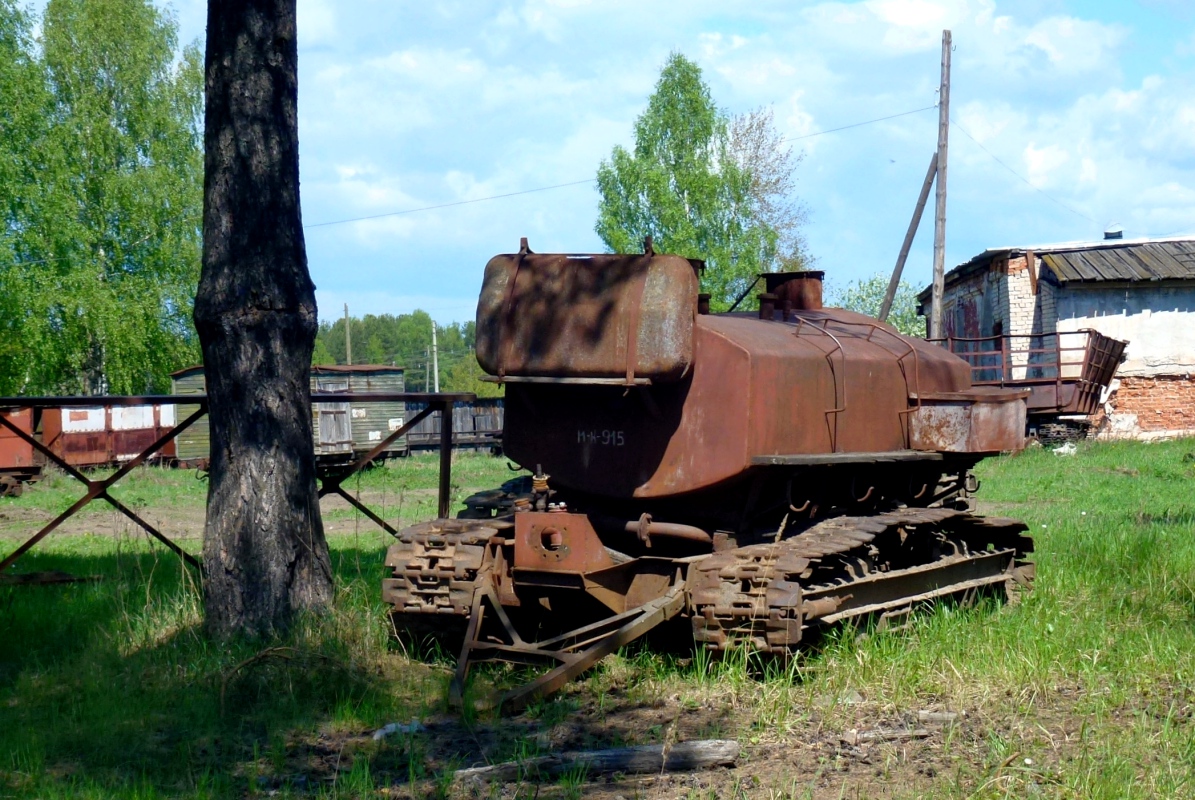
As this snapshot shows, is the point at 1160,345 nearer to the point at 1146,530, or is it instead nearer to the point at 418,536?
the point at 1146,530

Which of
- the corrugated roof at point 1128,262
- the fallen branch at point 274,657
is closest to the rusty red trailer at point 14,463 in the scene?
the fallen branch at point 274,657

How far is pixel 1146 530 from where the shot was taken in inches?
433

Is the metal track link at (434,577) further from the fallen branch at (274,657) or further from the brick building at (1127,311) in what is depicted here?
the brick building at (1127,311)

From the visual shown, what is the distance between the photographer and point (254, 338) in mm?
7398

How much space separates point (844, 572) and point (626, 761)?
271 centimetres

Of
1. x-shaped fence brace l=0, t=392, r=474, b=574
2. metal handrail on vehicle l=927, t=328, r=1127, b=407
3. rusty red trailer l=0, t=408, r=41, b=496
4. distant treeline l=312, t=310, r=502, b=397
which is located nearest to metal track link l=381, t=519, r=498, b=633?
x-shaped fence brace l=0, t=392, r=474, b=574

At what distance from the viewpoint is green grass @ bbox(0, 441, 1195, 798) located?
502cm

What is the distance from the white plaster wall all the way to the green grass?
18.0 m

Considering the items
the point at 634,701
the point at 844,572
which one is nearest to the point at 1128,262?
the point at 844,572

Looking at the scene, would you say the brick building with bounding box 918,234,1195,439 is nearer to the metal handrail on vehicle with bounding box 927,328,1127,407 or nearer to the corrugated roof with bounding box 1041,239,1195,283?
the corrugated roof with bounding box 1041,239,1195,283

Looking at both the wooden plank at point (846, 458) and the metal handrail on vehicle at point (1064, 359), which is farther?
the metal handrail on vehicle at point (1064, 359)

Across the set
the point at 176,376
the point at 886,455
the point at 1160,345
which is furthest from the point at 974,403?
the point at 176,376

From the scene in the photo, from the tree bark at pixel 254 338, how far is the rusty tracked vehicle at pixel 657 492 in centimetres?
72

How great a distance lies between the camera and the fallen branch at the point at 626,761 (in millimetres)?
5062
